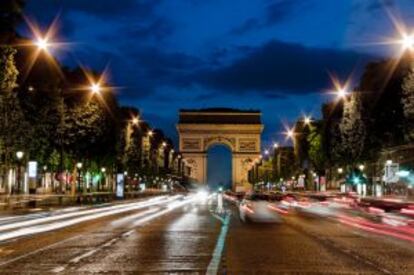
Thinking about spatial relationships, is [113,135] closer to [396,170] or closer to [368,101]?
[368,101]

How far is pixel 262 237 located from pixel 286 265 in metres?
8.86

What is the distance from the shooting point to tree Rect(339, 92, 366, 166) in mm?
72625

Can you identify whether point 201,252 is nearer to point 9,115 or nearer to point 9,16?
point 9,16

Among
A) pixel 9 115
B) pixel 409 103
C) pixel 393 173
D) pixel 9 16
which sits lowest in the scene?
pixel 393 173

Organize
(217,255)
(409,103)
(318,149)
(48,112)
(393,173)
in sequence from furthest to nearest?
(318,149), (48,112), (393,173), (409,103), (217,255)

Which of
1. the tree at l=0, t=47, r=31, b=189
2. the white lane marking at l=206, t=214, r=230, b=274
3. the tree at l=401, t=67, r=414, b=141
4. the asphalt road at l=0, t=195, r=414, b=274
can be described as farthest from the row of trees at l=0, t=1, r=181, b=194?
the white lane marking at l=206, t=214, r=230, b=274

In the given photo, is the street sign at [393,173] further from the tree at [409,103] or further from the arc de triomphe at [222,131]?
the arc de triomphe at [222,131]

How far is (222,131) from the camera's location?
603 ft

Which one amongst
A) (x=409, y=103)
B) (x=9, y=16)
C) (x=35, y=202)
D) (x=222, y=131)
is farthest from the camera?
(x=222, y=131)

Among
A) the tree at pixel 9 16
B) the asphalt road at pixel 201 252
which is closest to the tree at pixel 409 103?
the tree at pixel 9 16

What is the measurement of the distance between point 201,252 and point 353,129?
57.5m

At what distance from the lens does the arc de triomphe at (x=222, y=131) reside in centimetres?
18288

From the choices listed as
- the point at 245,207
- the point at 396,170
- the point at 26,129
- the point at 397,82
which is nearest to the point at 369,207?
the point at 396,170

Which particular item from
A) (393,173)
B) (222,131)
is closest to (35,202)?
(393,173)
